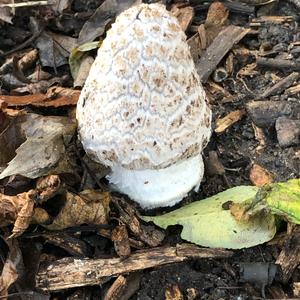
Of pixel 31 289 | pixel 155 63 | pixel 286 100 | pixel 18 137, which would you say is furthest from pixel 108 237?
pixel 286 100

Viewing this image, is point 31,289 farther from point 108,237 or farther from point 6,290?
point 108,237

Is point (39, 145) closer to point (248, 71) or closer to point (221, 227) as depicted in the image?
point (221, 227)

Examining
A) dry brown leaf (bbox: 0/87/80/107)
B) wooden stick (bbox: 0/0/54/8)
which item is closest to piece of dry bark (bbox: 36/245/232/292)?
dry brown leaf (bbox: 0/87/80/107)

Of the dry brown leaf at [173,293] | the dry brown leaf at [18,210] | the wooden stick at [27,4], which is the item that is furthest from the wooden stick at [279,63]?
the dry brown leaf at [18,210]

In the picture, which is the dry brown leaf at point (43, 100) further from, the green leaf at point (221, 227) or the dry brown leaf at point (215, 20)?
the dry brown leaf at point (215, 20)

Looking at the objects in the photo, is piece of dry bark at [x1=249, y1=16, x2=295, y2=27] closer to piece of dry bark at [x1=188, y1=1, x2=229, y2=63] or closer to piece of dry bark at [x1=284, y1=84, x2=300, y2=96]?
piece of dry bark at [x1=188, y1=1, x2=229, y2=63]

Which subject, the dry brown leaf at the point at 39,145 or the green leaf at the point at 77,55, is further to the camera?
the green leaf at the point at 77,55

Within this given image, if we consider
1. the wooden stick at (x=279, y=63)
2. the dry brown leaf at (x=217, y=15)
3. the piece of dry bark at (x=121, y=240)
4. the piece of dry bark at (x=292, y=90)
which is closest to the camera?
the piece of dry bark at (x=121, y=240)
